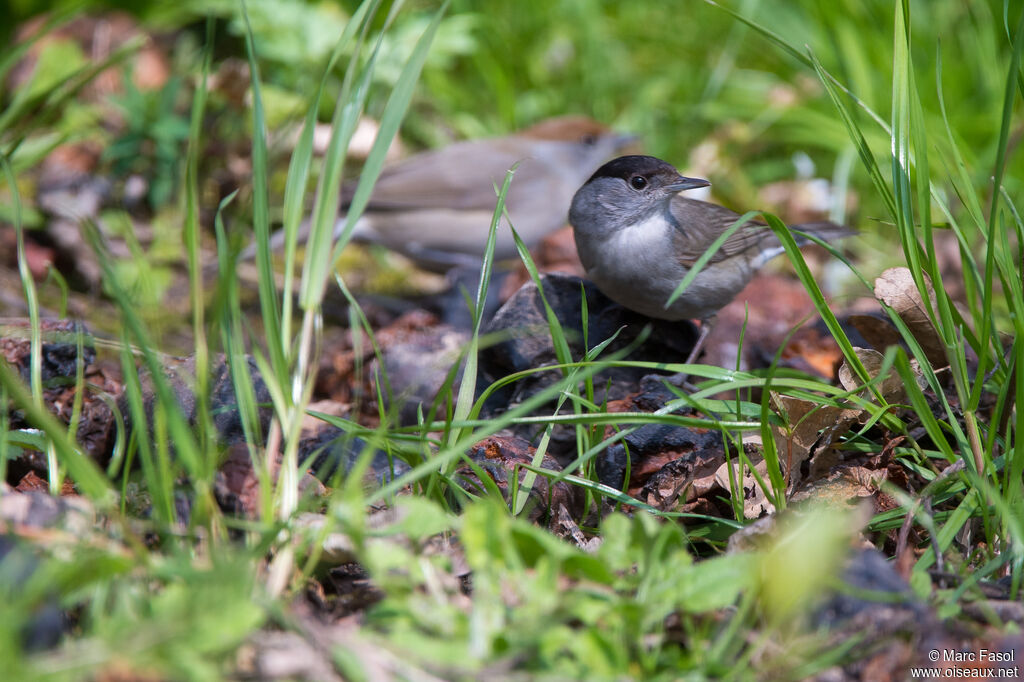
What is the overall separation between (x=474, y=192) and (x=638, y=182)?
8.87 feet

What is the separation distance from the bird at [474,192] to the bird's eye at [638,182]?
2.36 metres

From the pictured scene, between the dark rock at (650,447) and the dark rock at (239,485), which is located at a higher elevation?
the dark rock at (239,485)

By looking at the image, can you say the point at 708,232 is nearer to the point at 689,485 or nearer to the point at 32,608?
the point at 689,485

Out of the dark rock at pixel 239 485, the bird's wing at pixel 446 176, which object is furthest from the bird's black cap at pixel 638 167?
the bird's wing at pixel 446 176

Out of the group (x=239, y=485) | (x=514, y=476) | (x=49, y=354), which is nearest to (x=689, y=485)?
(x=514, y=476)

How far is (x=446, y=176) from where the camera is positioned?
6535 millimetres

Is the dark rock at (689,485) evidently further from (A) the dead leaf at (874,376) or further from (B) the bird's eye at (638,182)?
(B) the bird's eye at (638,182)

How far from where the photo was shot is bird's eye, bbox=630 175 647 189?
4109 millimetres

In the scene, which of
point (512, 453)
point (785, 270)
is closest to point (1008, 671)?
point (512, 453)

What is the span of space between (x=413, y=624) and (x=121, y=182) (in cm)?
540

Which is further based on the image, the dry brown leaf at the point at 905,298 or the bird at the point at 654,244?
the bird at the point at 654,244

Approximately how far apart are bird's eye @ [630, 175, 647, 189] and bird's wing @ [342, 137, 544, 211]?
2.51 m

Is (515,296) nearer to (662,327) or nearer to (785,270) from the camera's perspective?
(662,327)

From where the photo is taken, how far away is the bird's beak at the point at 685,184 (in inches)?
151
